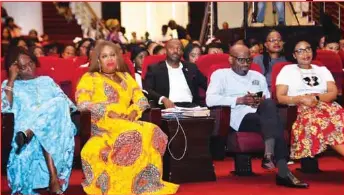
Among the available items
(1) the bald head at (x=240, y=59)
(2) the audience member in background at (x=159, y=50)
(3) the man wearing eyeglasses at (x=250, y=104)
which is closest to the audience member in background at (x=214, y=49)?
(2) the audience member in background at (x=159, y=50)

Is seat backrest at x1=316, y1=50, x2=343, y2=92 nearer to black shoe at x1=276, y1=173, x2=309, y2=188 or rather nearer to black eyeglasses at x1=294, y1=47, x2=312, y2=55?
black eyeglasses at x1=294, y1=47, x2=312, y2=55

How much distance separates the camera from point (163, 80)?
6168 mm

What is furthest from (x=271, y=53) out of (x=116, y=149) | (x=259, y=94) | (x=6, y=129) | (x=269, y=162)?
(x=6, y=129)

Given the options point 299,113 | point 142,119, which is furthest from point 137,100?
point 299,113

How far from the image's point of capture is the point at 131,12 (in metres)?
20.4

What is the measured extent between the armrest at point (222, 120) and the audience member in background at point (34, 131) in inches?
42.6

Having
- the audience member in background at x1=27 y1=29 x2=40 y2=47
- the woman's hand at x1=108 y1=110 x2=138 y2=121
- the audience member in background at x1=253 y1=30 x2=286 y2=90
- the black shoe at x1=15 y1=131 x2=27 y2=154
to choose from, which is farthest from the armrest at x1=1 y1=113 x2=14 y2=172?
the audience member in background at x1=27 y1=29 x2=40 y2=47

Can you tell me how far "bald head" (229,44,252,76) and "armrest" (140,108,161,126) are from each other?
34.4 inches

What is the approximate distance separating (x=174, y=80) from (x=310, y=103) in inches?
46.9

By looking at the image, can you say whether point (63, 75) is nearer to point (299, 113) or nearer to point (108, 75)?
point (108, 75)

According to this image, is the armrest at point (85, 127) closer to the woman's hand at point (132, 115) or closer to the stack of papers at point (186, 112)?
the woman's hand at point (132, 115)

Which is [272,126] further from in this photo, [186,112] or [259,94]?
[186,112]

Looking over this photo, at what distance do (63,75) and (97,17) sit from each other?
12.5m

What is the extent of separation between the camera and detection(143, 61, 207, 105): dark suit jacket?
6113mm
